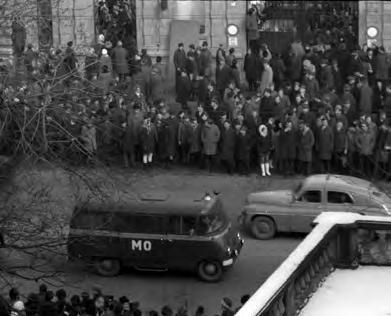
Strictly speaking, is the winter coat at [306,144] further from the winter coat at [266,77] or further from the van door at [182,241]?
the van door at [182,241]

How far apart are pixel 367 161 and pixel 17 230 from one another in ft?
45.9

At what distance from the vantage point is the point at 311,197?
2136cm

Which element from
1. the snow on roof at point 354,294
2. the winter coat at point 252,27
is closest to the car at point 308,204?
the winter coat at point 252,27

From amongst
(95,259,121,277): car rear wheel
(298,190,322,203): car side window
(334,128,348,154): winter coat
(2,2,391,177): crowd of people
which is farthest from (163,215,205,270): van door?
(334,128,348,154): winter coat

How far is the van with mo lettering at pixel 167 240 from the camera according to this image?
63.2 ft

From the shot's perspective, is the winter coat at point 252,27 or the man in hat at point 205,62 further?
the winter coat at point 252,27

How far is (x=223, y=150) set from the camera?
26.2 m

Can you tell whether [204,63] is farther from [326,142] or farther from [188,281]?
[188,281]

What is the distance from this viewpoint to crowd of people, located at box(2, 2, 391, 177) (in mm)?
25938

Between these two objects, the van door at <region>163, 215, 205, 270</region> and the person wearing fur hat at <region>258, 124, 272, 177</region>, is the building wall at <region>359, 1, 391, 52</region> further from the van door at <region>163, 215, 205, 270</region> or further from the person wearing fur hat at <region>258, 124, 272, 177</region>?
the van door at <region>163, 215, 205, 270</region>

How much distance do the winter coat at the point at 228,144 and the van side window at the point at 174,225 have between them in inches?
274

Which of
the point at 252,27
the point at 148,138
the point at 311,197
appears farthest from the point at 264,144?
the point at 252,27

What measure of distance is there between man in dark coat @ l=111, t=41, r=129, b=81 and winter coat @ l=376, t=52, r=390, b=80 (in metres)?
6.79

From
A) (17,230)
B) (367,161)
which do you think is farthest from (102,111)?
(367,161)
